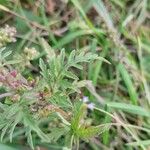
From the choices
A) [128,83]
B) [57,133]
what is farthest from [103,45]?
[57,133]

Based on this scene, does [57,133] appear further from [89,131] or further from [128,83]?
[128,83]

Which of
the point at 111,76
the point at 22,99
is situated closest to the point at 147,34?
the point at 111,76

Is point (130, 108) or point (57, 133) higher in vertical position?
point (57, 133)

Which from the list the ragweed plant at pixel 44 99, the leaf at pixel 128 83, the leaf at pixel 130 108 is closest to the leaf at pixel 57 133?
the ragweed plant at pixel 44 99

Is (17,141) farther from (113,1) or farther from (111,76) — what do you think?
(113,1)

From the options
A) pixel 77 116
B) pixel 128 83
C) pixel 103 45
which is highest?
pixel 77 116

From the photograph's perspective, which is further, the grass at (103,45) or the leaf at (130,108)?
the grass at (103,45)

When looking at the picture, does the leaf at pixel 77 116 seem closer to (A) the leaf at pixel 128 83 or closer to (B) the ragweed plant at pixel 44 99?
(B) the ragweed plant at pixel 44 99

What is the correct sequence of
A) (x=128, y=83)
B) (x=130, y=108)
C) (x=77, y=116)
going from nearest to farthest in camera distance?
(x=77, y=116)
(x=130, y=108)
(x=128, y=83)
